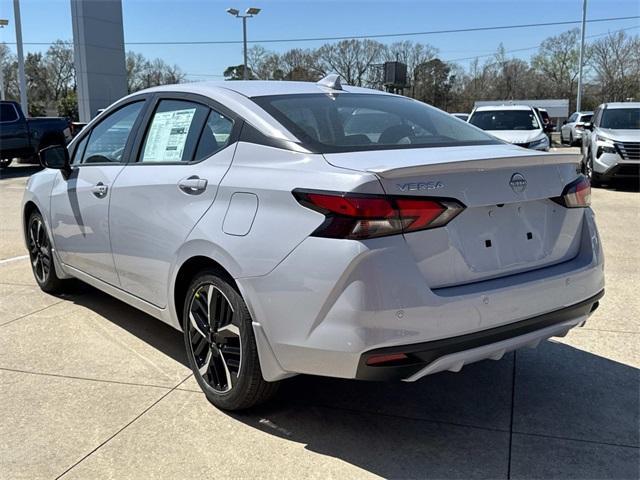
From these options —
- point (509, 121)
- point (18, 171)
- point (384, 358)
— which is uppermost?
point (509, 121)

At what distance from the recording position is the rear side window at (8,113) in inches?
704

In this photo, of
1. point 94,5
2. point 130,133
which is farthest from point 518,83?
point 130,133

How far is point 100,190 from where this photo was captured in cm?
406

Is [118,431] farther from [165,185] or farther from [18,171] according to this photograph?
[18,171]

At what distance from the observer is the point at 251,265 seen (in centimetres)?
277

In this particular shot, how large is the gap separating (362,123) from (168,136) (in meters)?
1.17

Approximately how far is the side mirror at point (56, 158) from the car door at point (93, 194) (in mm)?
74

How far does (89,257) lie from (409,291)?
2.72m

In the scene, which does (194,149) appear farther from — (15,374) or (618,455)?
(618,455)

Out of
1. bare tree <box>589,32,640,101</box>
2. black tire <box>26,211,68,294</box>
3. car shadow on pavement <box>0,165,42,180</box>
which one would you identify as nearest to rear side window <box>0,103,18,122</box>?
car shadow on pavement <box>0,165,42,180</box>

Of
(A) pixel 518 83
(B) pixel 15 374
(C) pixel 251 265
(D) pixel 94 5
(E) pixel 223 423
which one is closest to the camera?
(C) pixel 251 265

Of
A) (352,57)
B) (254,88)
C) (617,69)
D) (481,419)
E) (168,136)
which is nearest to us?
(481,419)

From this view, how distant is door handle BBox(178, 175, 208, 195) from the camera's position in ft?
10.4

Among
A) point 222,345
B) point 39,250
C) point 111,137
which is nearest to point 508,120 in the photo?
point 39,250
